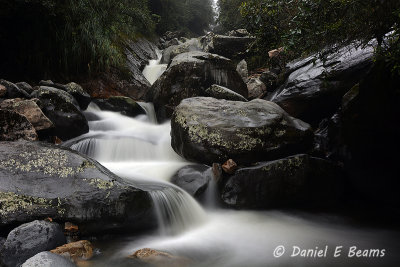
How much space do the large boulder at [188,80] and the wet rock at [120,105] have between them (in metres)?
0.74

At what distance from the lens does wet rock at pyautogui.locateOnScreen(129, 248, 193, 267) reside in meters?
3.00

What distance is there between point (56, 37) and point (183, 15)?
17.8 m

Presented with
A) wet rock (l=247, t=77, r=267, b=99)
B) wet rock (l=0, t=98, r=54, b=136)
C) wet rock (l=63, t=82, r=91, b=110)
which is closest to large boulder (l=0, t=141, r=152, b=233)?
wet rock (l=0, t=98, r=54, b=136)

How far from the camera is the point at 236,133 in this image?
5.05 meters

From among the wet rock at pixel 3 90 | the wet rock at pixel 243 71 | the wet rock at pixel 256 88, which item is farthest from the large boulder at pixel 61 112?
the wet rock at pixel 243 71

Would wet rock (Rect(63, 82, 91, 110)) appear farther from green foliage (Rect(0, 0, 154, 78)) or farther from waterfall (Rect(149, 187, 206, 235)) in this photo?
waterfall (Rect(149, 187, 206, 235))

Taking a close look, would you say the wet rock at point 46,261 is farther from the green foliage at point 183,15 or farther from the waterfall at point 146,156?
the green foliage at point 183,15

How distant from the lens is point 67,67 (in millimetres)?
8547

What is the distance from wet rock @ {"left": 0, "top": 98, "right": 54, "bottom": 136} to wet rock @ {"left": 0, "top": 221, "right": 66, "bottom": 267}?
9.23 feet

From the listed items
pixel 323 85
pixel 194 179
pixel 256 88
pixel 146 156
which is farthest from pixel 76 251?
pixel 256 88

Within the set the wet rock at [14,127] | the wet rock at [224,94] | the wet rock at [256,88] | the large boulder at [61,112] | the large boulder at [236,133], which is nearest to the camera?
the wet rock at [14,127]

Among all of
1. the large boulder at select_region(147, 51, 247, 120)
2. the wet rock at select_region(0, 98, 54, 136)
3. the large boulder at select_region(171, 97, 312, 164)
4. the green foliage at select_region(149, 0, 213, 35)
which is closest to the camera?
the large boulder at select_region(171, 97, 312, 164)

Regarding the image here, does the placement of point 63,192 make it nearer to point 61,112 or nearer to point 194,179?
point 194,179

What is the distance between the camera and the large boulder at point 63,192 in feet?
10.4
